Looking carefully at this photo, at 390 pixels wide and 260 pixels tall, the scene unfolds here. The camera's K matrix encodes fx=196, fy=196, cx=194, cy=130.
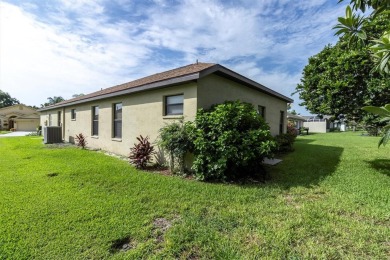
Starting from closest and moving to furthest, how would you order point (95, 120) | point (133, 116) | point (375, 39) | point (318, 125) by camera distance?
1. point (375, 39)
2. point (133, 116)
3. point (95, 120)
4. point (318, 125)

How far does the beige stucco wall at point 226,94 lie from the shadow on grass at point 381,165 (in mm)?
5080

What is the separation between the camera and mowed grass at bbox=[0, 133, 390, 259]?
2729 mm

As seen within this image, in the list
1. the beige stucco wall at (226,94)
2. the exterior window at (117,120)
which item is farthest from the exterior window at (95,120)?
the beige stucco wall at (226,94)

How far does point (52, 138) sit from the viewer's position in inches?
566

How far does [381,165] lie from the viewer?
7148 mm

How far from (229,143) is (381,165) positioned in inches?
240

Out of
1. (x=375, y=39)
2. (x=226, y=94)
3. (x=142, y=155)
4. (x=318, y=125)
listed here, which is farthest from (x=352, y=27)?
(x=318, y=125)

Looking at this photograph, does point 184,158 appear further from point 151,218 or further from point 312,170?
point 312,170

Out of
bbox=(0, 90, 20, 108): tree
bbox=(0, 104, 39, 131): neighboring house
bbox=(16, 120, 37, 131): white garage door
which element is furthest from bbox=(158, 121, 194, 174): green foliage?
bbox=(0, 90, 20, 108): tree

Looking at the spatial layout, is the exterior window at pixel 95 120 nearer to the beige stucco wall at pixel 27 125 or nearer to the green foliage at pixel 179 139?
the green foliage at pixel 179 139

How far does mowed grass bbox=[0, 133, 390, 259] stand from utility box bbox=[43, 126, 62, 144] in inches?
358

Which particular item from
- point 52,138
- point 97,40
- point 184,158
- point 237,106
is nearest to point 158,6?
point 97,40

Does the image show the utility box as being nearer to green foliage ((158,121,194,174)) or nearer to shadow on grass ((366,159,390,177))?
green foliage ((158,121,194,174))

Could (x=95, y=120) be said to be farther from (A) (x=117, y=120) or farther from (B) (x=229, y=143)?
(B) (x=229, y=143)
